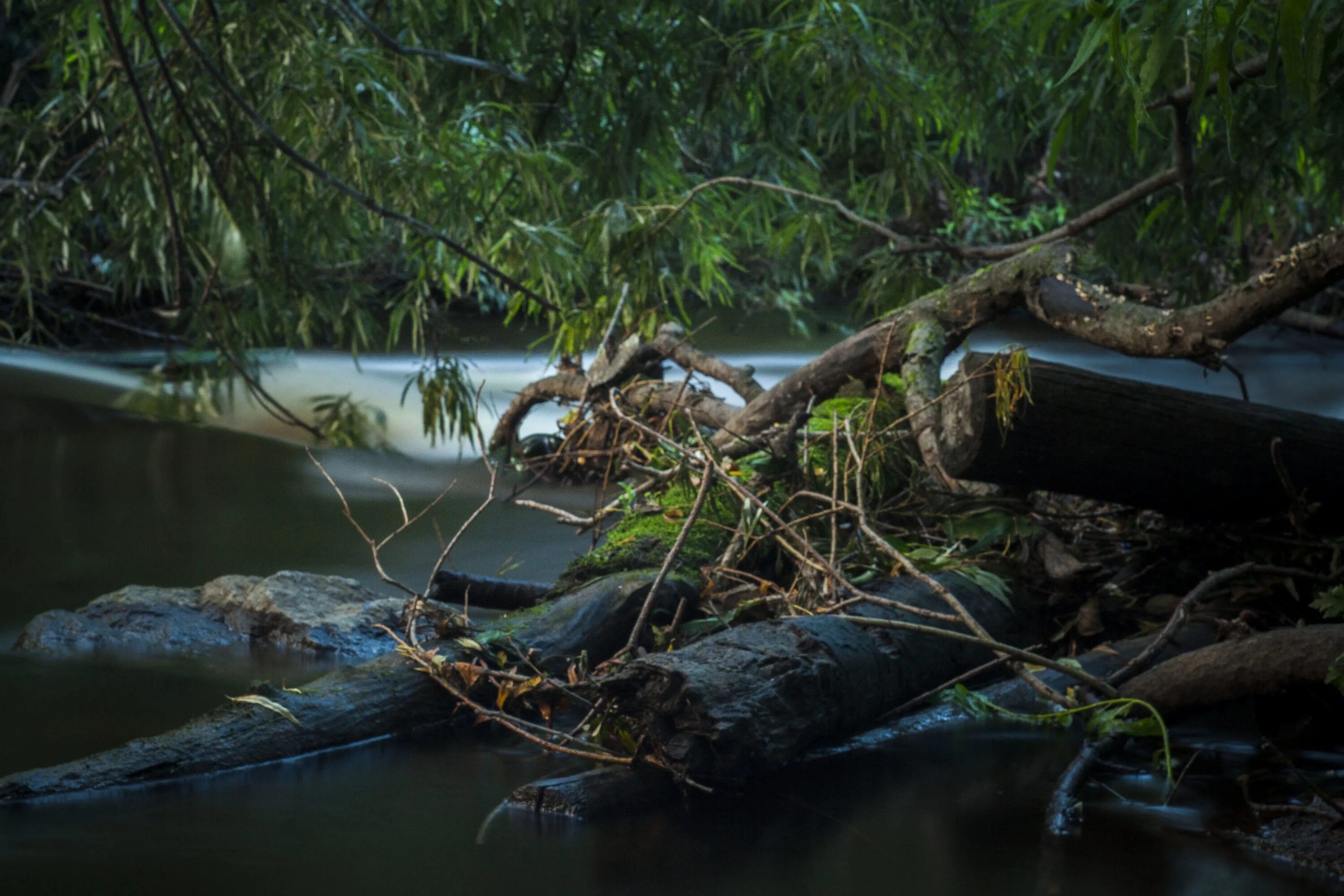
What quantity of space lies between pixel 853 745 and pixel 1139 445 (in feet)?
3.41

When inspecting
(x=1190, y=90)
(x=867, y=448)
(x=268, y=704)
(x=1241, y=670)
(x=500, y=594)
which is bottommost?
(x=268, y=704)

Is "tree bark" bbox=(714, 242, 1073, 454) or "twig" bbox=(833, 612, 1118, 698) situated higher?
"tree bark" bbox=(714, 242, 1073, 454)

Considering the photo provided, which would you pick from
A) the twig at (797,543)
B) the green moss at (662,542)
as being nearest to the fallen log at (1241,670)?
the twig at (797,543)

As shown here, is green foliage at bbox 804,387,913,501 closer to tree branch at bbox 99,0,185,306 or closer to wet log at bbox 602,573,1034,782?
wet log at bbox 602,573,1034,782

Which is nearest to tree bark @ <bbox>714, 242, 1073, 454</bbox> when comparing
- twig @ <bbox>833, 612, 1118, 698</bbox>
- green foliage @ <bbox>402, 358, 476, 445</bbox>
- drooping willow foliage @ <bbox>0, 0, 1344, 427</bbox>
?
drooping willow foliage @ <bbox>0, 0, 1344, 427</bbox>

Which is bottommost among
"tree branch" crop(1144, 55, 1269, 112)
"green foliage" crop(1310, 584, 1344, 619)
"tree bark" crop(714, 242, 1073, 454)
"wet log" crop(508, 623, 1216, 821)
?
"wet log" crop(508, 623, 1216, 821)

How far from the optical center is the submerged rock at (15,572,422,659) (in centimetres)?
346

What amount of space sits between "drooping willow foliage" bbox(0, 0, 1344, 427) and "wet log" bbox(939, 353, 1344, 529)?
2.05 ft

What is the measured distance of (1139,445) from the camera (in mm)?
3066

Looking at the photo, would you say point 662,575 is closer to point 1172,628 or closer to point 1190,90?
point 1172,628

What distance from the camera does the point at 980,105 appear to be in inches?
232

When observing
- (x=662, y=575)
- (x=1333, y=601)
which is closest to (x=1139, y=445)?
(x=1333, y=601)

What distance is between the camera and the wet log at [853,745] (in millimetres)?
2295

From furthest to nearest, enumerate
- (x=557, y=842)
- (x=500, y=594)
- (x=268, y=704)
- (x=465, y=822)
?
(x=500, y=594), (x=268, y=704), (x=465, y=822), (x=557, y=842)
